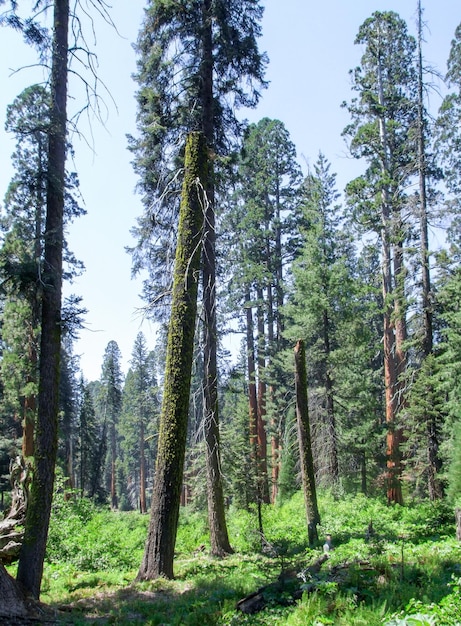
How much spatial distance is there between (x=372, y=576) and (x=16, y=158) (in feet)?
55.0

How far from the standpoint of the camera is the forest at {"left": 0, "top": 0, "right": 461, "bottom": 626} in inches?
289

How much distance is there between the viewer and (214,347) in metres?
11.2

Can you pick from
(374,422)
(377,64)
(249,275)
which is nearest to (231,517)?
(374,422)

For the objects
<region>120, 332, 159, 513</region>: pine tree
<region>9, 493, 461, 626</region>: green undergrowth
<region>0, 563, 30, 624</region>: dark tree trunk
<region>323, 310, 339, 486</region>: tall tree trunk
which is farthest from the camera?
<region>120, 332, 159, 513</region>: pine tree

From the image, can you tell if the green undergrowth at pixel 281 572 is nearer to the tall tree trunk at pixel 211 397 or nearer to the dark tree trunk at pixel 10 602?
the dark tree trunk at pixel 10 602

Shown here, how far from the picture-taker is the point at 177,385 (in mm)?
7625

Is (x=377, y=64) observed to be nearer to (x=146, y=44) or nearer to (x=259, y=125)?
(x=259, y=125)

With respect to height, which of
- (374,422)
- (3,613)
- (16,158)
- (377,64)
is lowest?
(3,613)

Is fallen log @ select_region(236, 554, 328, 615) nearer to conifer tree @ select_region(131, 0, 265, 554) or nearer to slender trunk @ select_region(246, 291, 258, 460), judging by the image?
conifer tree @ select_region(131, 0, 265, 554)

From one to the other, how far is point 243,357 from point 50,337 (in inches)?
701

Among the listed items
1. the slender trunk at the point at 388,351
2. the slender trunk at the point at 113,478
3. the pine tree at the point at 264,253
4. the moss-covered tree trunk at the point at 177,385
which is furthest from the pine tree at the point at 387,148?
the slender trunk at the point at 113,478

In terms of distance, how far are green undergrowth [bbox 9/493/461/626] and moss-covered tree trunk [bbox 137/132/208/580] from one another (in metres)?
0.62

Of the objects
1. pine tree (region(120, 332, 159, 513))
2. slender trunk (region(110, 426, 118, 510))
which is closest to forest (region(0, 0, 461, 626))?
pine tree (region(120, 332, 159, 513))

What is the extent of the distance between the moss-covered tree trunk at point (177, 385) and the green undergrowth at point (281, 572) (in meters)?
0.62
